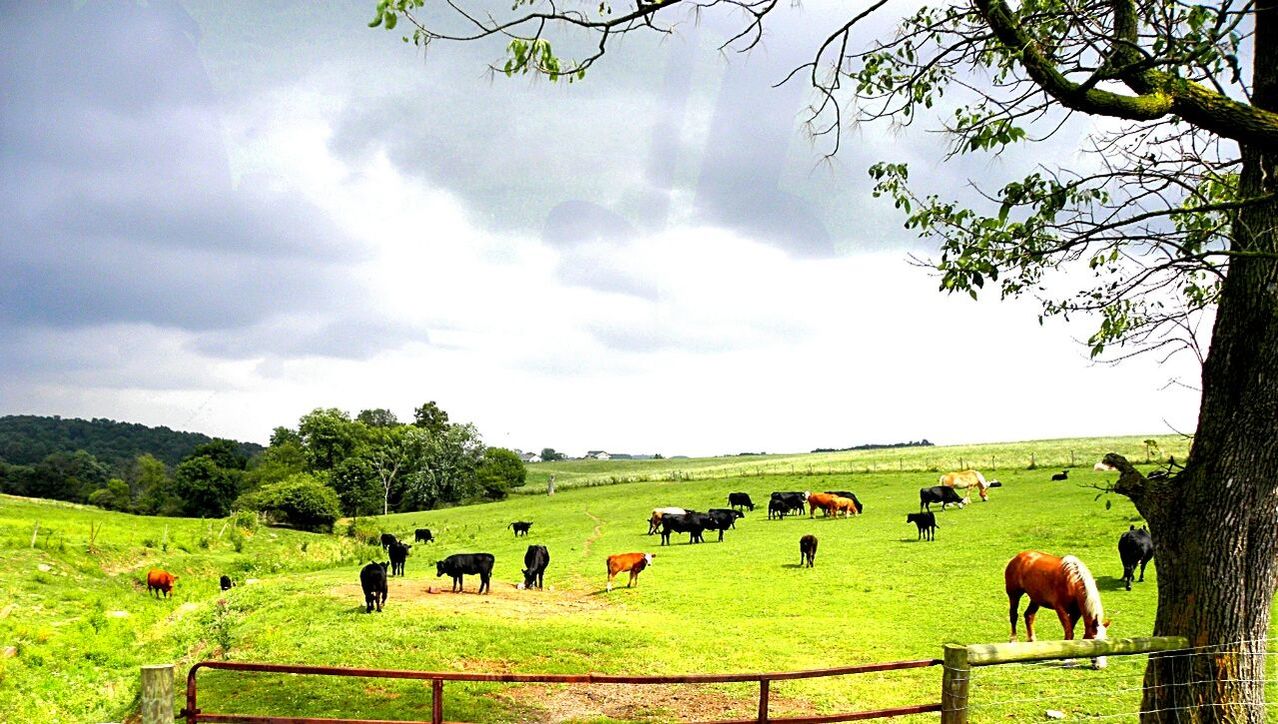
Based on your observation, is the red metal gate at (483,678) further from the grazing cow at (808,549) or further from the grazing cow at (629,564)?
the grazing cow at (808,549)

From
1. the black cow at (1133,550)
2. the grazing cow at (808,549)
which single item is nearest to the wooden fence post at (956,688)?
the black cow at (1133,550)

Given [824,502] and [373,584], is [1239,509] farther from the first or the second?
[824,502]

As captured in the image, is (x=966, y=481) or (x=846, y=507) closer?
(x=846, y=507)

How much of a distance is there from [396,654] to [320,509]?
128ft

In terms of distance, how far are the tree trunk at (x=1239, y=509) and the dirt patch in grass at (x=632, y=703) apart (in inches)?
211

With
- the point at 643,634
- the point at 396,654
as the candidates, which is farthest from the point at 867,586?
the point at 396,654

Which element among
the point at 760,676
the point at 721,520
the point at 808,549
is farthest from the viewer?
the point at 721,520

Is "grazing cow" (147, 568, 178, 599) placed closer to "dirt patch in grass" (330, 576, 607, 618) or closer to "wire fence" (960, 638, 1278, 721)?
"dirt patch in grass" (330, 576, 607, 618)

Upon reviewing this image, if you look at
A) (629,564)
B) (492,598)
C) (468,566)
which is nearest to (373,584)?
(492,598)

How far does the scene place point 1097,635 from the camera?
12000mm

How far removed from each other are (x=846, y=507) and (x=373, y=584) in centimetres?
2360

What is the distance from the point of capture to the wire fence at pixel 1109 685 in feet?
21.8

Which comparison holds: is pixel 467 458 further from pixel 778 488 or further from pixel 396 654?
pixel 396 654

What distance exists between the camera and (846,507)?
3491 centimetres
